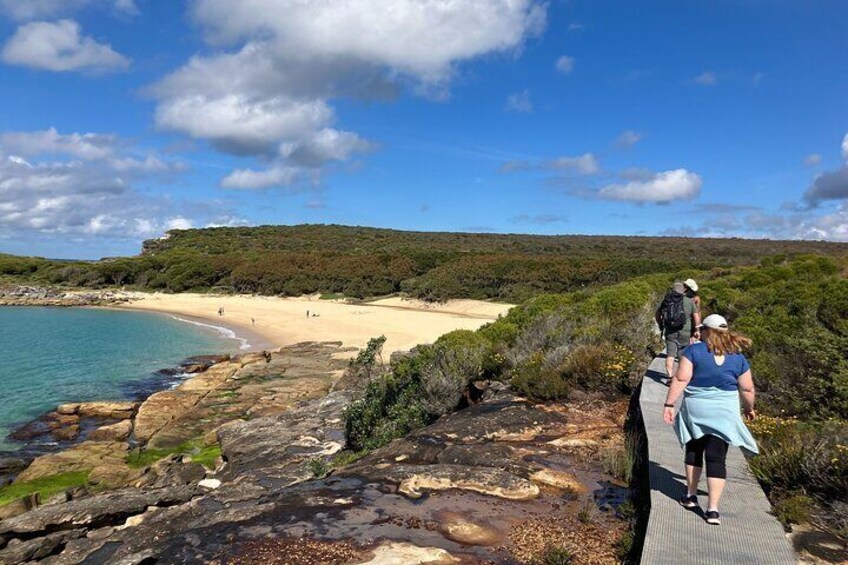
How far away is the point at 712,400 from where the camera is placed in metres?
4.97

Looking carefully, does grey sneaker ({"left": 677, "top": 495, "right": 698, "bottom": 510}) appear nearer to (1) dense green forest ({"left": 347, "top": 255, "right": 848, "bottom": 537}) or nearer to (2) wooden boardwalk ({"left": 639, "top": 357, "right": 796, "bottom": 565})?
(2) wooden boardwalk ({"left": 639, "top": 357, "right": 796, "bottom": 565})

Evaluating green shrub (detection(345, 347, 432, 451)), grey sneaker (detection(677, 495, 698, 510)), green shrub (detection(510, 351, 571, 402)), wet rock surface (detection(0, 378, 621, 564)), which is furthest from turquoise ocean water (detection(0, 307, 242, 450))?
grey sneaker (detection(677, 495, 698, 510))

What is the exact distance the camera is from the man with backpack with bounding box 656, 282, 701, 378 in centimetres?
914

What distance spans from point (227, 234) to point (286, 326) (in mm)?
71983

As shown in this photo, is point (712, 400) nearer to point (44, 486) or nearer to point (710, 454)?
point (710, 454)

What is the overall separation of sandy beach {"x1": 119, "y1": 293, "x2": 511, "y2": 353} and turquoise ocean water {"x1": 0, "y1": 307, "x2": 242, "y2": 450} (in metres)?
3.00

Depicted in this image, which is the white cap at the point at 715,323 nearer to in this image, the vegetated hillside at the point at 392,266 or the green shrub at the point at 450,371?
the green shrub at the point at 450,371

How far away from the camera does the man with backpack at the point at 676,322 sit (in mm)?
9141

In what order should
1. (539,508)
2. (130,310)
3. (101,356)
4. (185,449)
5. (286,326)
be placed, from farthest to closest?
(130,310)
(286,326)
(101,356)
(185,449)
(539,508)

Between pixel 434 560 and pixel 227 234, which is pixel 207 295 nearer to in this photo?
pixel 227 234

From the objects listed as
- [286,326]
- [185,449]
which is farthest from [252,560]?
[286,326]

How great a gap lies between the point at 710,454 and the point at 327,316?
128 feet

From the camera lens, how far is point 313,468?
375 inches

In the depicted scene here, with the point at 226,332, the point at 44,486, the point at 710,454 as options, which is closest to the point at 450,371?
the point at 710,454
